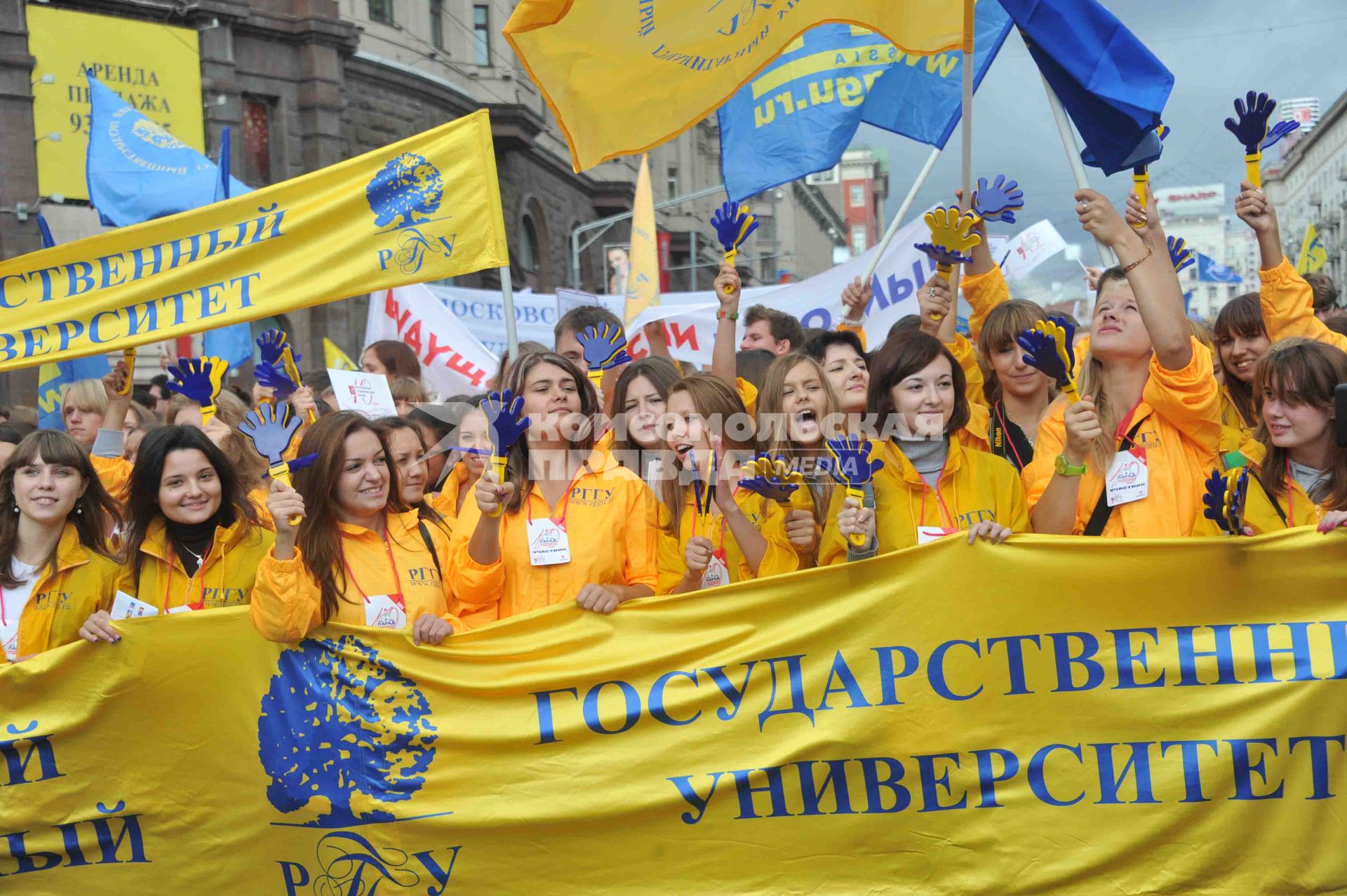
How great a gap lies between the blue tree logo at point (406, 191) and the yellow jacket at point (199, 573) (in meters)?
1.56

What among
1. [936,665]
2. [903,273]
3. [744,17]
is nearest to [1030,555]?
[936,665]

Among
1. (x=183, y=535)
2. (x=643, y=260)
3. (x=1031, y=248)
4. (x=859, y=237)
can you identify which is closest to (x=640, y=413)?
(x=183, y=535)

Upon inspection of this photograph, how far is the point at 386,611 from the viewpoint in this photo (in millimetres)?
4203

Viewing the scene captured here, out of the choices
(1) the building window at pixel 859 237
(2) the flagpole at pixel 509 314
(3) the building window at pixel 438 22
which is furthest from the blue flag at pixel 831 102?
(1) the building window at pixel 859 237

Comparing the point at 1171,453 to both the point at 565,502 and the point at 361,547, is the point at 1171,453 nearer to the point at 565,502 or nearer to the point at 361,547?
the point at 565,502

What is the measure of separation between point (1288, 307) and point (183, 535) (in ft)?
13.2

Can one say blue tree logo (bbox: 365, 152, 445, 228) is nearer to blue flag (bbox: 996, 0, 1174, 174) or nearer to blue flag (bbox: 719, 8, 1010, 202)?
blue flag (bbox: 719, 8, 1010, 202)

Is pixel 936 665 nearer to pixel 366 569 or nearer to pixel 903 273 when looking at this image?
pixel 366 569

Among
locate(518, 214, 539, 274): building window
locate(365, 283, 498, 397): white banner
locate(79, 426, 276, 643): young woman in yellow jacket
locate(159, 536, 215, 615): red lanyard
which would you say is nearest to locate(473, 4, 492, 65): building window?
locate(518, 214, 539, 274): building window

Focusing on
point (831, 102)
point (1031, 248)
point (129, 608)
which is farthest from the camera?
point (1031, 248)

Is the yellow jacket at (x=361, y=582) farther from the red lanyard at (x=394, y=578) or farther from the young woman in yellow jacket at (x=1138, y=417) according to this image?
the young woman in yellow jacket at (x=1138, y=417)

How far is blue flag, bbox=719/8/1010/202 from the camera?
20.9 feet

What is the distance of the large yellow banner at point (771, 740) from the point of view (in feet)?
11.4

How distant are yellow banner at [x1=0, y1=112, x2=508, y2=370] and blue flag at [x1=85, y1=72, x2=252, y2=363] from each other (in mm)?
4304
